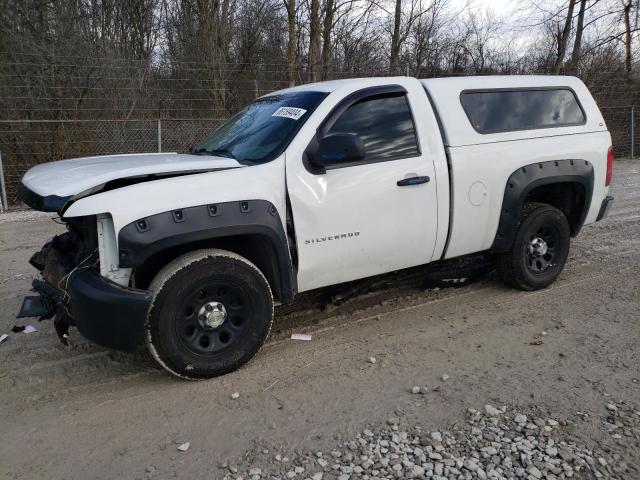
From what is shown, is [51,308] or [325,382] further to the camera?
[51,308]

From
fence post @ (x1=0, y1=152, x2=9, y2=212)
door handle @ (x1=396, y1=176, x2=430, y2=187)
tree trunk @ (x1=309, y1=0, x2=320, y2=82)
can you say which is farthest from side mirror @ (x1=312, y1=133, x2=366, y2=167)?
tree trunk @ (x1=309, y1=0, x2=320, y2=82)

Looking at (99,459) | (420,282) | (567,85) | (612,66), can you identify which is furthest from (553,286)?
(612,66)

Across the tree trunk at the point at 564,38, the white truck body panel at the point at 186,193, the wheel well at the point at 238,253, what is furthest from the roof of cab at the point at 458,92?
the tree trunk at the point at 564,38

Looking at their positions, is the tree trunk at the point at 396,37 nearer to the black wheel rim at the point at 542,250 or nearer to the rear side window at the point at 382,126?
the black wheel rim at the point at 542,250

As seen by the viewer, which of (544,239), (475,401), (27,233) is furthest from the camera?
(27,233)

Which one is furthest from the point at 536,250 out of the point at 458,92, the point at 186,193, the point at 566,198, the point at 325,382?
the point at 186,193

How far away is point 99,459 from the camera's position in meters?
2.74

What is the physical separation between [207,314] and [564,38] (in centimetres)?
2012

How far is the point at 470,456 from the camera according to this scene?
2.65 meters

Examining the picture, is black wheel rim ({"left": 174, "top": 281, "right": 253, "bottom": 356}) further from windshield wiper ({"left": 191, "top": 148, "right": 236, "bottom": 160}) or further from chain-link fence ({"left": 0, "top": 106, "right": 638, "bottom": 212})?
chain-link fence ({"left": 0, "top": 106, "right": 638, "bottom": 212})

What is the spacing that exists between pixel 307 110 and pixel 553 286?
3123 mm

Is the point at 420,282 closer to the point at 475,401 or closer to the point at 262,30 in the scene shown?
the point at 475,401

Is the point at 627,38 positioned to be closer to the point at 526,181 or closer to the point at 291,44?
the point at 291,44

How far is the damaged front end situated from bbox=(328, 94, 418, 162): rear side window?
1.86 m
